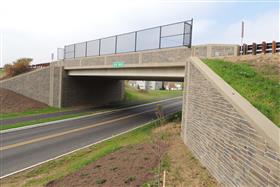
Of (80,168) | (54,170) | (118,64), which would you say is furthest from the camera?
(118,64)

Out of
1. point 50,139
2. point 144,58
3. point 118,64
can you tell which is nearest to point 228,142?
point 50,139

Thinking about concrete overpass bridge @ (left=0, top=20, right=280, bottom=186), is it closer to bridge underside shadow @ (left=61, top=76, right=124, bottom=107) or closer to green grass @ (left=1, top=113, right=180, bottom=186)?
green grass @ (left=1, top=113, right=180, bottom=186)

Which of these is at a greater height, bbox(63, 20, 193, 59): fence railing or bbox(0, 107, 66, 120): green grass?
bbox(63, 20, 193, 59): fence railing

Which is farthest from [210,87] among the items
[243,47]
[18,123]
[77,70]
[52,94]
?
[52,94]

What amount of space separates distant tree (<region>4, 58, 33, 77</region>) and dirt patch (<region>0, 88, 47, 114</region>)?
24.5ft

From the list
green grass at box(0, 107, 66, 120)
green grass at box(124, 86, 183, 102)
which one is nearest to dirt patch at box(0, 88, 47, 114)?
green grass at box(0, 107, 66, 120)

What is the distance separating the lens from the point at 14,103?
29.3 metres

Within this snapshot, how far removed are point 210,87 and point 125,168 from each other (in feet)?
13.3

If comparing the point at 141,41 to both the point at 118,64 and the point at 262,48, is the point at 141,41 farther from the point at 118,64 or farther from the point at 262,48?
the point at 262,48

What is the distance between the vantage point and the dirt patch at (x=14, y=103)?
27.5 meters

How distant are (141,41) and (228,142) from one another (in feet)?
55.5

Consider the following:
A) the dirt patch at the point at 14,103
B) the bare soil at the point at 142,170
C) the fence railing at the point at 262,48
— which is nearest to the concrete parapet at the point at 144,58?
the fence railing at the point at 262,48

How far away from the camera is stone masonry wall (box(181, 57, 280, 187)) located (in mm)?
4160

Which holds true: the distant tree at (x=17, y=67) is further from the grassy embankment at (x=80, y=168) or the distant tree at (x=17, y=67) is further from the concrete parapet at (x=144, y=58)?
the grassy embankment at (x=80, y=168)
